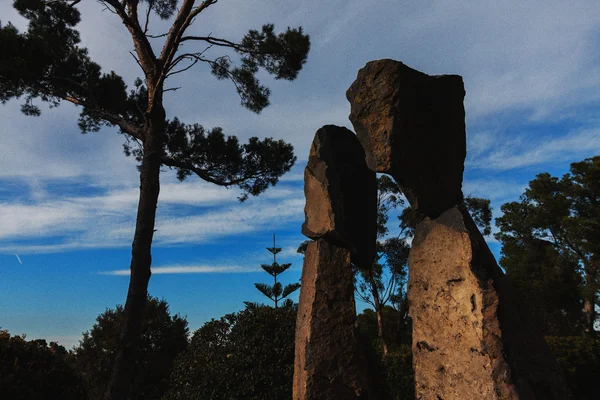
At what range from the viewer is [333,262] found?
486cm

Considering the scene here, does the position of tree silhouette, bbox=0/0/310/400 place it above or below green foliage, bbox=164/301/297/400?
above

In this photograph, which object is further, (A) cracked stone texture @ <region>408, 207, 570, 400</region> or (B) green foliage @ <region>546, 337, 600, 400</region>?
(B) green foliage @ <region>546, 337, 600, 400</region>

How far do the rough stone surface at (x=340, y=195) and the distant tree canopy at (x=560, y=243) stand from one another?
64.1 feet

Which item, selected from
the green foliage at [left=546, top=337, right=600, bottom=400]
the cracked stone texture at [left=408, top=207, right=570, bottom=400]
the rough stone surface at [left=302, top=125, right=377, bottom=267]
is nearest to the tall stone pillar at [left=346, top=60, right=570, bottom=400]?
the cracked stone texture at [left=408, top=207, right=570, bottom=400]

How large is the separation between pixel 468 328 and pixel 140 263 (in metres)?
7.71

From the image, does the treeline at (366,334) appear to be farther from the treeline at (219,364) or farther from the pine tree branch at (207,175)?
the pine tree branch at (207,175)

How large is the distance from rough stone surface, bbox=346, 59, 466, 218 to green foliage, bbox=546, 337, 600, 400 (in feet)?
32.7

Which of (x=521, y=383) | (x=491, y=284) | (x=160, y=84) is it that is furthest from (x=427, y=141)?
(x=160, y=84)

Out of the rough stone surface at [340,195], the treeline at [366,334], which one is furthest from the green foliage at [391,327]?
the rough stone surface at [340,195]

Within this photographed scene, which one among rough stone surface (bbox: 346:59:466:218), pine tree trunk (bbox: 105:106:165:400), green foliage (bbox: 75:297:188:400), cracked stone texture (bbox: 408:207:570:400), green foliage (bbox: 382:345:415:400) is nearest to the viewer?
cracked stone texture (bbox: 408:207:570:400)

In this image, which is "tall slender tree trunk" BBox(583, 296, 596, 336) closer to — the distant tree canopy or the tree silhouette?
the distant tree canopy

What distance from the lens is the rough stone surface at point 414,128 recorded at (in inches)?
155

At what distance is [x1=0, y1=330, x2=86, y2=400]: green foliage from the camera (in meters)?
6.12

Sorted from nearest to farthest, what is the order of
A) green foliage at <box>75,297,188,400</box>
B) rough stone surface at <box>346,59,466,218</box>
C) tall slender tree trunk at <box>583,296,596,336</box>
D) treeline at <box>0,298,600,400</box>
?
rough stone surface at <box>346,59,466,218</box> → treeline at <box>0,298,600,400</box> → green foliage at <box>75,297,188,400</box> → tall slender tree trunk at <box>583,296,596,336</box>
